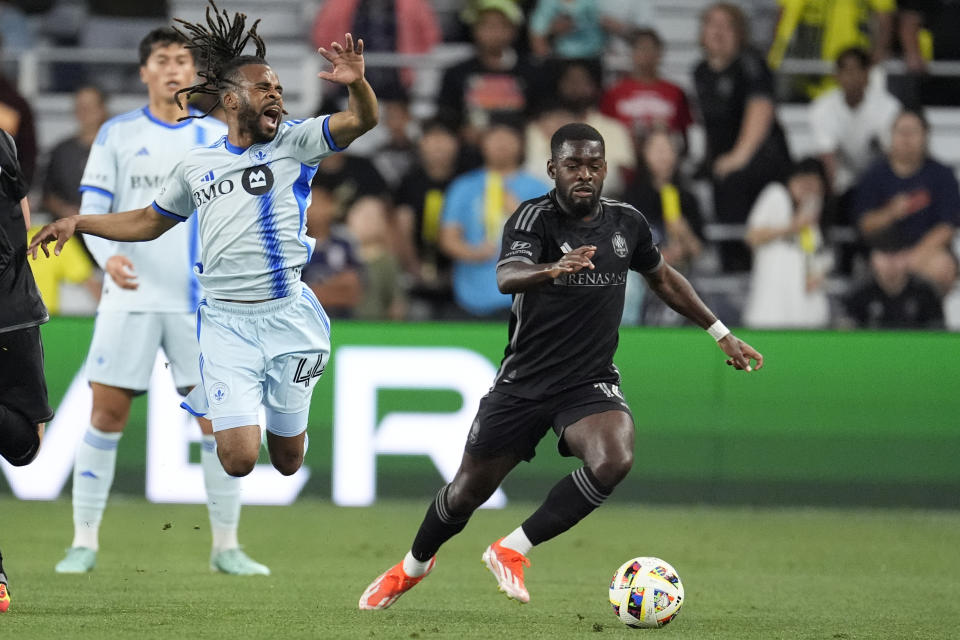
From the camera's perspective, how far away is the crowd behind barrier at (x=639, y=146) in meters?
12.4

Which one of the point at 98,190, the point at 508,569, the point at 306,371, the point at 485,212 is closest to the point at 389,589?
the point at 508,569

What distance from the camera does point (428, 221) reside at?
12633 millimetres

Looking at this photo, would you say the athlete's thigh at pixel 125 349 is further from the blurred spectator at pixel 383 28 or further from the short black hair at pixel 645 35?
the short black hair at pixel 645 35

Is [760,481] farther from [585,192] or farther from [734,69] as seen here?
[585,192]

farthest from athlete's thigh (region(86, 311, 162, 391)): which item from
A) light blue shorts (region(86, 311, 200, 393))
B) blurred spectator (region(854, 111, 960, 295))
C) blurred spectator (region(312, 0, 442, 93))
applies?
blurred spectator (region(854, 111, 960, 295))

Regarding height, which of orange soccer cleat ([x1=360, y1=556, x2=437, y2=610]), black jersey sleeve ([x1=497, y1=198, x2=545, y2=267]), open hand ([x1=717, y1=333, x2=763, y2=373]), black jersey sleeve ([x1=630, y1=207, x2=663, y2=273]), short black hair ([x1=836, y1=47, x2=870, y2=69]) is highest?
short black hair ([x1=836, y1=47, x2=870, y2=69])

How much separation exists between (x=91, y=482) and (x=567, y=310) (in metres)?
3.13

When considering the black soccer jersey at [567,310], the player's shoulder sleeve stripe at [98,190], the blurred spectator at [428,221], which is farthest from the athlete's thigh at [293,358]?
the blurred spectator at [428,221]

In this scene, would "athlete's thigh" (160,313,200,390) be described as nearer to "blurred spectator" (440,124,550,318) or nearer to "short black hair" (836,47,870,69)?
"blurred spectator" (440,124,550,318)

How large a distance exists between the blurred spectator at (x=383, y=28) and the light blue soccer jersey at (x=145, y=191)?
5.14 metres

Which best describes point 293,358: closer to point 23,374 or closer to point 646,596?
point 23,374

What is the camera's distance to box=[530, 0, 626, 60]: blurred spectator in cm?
1370

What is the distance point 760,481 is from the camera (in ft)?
37.8

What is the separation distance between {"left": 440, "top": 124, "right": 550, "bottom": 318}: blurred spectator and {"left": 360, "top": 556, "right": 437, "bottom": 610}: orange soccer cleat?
555cm
